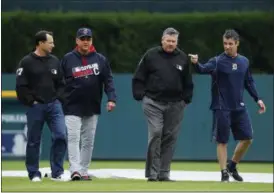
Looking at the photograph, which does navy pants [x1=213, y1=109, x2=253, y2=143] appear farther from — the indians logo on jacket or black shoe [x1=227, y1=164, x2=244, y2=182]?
the indians logo on jacket

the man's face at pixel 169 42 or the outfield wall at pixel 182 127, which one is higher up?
the man's face at pixel 169 42

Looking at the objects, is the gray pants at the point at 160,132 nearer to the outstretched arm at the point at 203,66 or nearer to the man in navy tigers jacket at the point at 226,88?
the outstretched arm at the point at 203,66

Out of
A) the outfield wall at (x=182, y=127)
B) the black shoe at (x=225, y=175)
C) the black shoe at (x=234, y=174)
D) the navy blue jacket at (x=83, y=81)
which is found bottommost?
the outfield wall at (x=182, y=127)

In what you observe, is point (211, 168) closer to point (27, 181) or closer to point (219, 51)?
point (219, 51)

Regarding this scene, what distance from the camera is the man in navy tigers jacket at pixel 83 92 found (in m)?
14.6

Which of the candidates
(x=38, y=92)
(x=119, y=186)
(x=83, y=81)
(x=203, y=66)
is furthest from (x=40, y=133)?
Answer: (x=203, y=66)

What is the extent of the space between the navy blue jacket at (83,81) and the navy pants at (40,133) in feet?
0.68

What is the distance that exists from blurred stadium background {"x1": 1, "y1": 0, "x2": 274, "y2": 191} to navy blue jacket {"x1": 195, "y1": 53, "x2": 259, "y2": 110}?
6.08m

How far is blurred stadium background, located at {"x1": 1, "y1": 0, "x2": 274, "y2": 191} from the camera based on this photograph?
A: 2214 centimetres

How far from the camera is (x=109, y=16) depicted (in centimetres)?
2305

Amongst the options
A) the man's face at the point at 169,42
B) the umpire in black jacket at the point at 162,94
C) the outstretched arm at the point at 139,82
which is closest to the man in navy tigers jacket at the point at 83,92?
the outstretched arm at the point at 139,82

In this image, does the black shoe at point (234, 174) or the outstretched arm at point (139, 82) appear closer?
the outstretched arm at point (139, 82)

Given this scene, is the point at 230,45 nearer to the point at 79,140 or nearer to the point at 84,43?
the point at 84,43

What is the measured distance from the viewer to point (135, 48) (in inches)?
901
